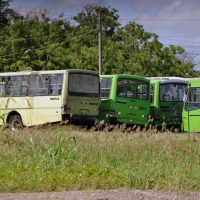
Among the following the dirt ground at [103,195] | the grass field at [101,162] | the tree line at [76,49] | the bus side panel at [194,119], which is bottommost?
the dirt ground at [103,195]

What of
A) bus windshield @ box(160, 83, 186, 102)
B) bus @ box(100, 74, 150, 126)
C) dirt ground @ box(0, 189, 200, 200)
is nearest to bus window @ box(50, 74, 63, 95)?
bus @ box(100, 74, 150, 126)

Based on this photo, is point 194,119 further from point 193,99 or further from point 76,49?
point 76,49

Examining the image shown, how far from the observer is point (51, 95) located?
898 inches

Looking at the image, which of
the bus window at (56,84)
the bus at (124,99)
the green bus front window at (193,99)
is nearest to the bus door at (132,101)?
the bus at (124,99)

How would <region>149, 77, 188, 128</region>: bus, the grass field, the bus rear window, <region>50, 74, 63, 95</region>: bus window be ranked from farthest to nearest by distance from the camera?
<region>149, 77, 188, 128</region>: bus, the bus rear window, <region>50, 74, 63, 95</region>: bus window, the grass field

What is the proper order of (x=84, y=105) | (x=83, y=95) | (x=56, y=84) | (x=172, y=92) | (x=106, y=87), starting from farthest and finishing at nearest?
(x=172, y=92), (x=106, y=87), (x=83, y=95), (x=84, y=105), (x=56, y=84)

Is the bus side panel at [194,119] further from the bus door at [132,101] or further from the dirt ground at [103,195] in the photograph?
the dirt ground at [103,195]

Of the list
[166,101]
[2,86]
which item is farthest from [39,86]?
[166,101]

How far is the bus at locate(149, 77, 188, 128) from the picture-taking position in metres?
25.8

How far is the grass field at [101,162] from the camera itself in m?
8.66

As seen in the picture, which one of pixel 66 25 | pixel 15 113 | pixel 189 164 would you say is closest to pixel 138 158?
pixel 189 164

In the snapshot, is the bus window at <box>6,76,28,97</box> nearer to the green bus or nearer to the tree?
the green bus

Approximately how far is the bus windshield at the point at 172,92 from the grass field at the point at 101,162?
1321cm

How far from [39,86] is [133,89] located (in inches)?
173
